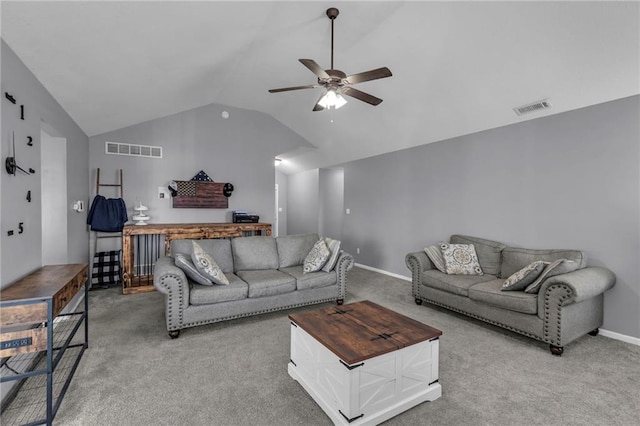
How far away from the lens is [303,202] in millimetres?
8781

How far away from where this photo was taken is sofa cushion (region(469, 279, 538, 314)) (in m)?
2.90

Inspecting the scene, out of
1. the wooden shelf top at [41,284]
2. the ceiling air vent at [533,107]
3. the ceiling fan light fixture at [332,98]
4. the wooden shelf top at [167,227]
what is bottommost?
the wooden shelf top at [41,284]

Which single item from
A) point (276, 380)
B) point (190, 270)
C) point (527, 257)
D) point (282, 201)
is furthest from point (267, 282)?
point (282, 201)

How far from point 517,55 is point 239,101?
454cm

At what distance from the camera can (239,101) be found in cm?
587

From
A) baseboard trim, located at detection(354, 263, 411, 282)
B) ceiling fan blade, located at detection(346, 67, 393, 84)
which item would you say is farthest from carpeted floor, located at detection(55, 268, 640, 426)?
ceiling fan blade, located at detection(346, 67, 393, 84)

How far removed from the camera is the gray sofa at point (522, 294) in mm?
2721

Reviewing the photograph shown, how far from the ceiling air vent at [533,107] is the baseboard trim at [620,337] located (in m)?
2.49

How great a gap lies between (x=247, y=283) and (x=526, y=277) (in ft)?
9.39

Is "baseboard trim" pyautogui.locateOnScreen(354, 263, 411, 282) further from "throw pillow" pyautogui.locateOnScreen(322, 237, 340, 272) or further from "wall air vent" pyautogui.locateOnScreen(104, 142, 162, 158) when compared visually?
"wall air vent" pyautogui.locateOnScreen(104, 142, 162, 158)

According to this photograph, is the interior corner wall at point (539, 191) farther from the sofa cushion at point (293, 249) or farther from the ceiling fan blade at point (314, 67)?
the ceiling fan blade at point (314, 67)

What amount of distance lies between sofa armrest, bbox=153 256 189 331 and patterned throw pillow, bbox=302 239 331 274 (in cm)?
146

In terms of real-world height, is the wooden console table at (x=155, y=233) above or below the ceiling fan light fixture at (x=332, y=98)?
below

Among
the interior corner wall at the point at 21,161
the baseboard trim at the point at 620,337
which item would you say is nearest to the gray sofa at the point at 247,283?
the interior corner wall at the point at 21,161
